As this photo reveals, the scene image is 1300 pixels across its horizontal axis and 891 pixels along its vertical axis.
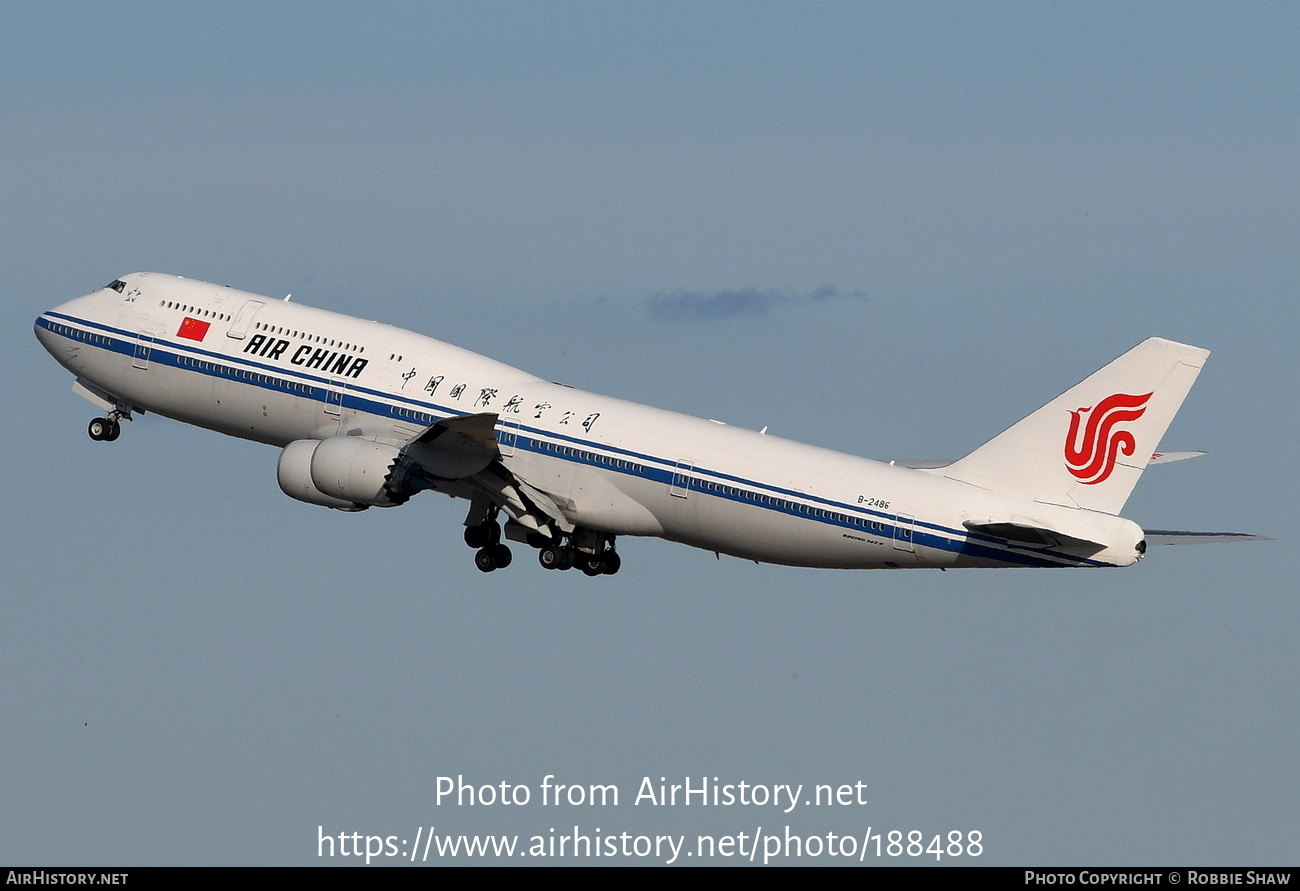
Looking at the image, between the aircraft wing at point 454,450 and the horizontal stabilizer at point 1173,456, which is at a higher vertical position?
the horizontal stabilizer at point 1173,456

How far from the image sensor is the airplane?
184 ft

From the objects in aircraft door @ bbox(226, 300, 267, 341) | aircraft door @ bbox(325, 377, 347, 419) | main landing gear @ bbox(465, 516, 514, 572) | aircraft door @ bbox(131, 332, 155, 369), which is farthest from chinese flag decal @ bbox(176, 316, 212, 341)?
main landing gear @ bbox(465, 516, 514, 572)

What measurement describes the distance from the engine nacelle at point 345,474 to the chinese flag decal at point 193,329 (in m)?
5.45

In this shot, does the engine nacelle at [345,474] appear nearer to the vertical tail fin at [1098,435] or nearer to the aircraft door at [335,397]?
the aircraft door at [335,397]

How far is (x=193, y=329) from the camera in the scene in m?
65.6

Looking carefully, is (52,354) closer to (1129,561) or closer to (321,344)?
(321,344)

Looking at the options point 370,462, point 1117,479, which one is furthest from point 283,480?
point 1117,479

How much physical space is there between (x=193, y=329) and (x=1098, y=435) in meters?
24.2

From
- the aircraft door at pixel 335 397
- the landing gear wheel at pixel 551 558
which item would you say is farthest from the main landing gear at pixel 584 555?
the aircraft door at pixel 335 397

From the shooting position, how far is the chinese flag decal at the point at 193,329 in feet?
215

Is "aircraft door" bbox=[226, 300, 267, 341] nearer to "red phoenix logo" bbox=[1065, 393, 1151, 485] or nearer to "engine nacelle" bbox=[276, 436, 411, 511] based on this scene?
"engine nacelle" bbox=[276, 436, 411, 511]

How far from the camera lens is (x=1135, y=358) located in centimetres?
5534

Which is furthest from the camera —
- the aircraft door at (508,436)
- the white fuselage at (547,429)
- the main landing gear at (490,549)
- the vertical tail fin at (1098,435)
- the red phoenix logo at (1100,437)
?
the main landing gear at (490,549)

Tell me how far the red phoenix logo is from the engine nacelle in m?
16.3
